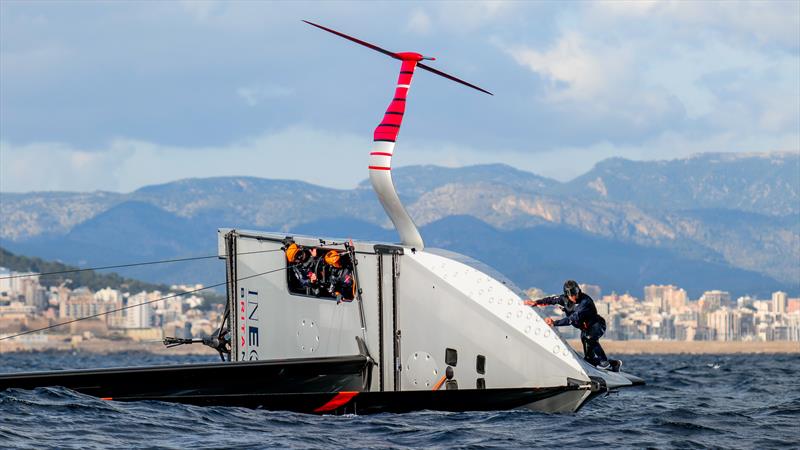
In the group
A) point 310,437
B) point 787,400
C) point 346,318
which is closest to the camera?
point 310,437

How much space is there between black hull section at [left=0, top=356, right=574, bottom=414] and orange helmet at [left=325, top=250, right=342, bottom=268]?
1.99m

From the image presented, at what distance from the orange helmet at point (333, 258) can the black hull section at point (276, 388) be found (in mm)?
1994

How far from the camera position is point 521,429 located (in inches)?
898

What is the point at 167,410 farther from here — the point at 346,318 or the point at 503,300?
the point at 503,300

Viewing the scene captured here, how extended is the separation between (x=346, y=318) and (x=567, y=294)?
430 cm

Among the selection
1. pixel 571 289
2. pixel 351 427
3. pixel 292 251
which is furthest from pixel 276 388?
pixel 571 289

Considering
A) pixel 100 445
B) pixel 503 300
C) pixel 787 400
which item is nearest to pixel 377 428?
pixel 503 300

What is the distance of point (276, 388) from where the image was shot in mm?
25047

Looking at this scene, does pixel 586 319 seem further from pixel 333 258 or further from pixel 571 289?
pixel 333 258

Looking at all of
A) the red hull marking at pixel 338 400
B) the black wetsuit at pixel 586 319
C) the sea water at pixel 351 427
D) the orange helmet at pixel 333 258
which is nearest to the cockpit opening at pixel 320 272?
the orange helmet at pixel 333 258

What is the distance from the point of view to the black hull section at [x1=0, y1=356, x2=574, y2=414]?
2373cm

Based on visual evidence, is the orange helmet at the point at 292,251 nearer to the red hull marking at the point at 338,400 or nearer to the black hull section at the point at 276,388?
the black hull section at the point at 276,388

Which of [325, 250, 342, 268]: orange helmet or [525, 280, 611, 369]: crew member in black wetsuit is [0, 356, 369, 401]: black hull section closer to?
[325, 250, 342, 268]: orange helmet

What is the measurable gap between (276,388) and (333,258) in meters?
2.97
